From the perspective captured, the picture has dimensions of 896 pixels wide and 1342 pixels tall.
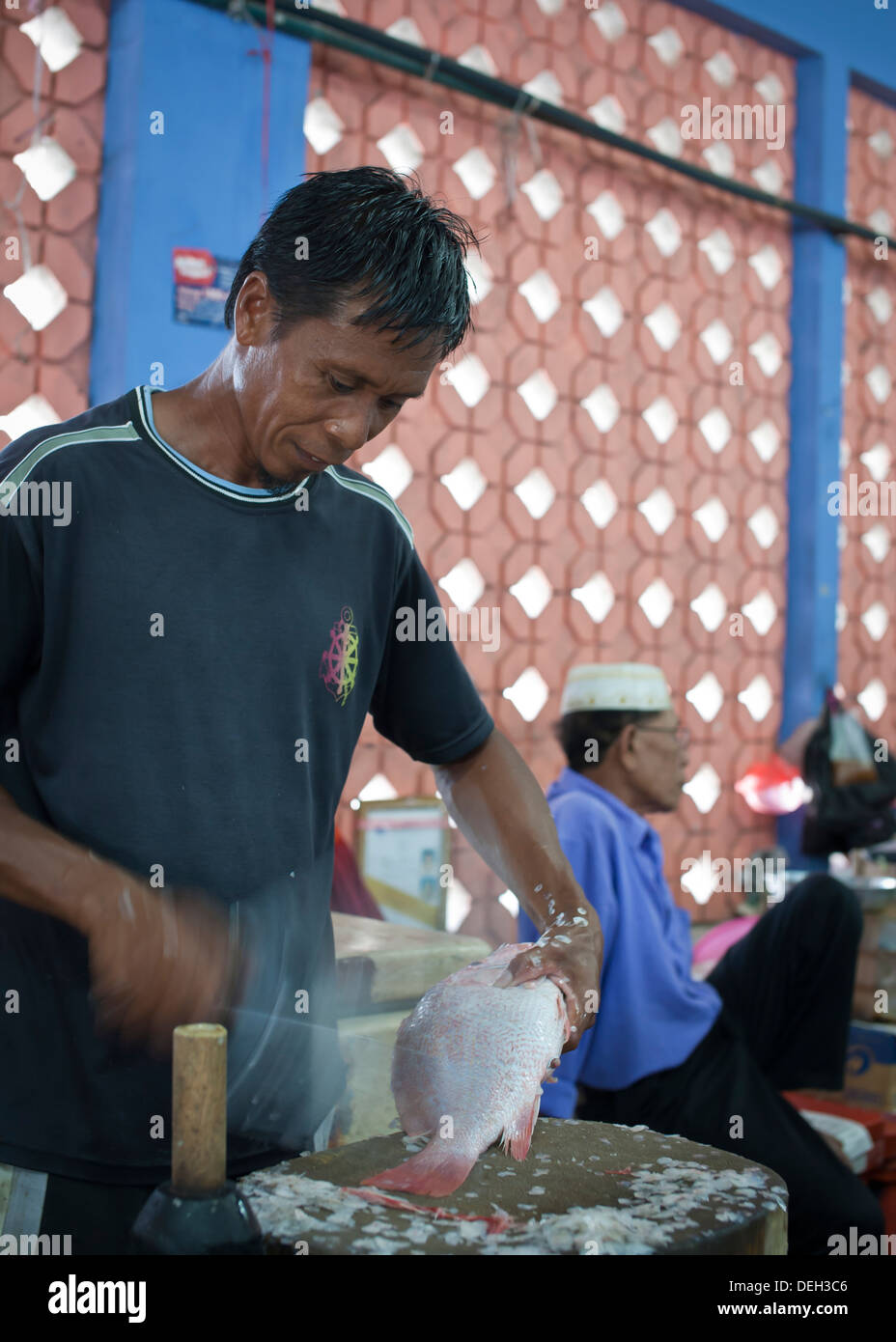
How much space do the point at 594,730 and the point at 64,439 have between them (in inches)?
77.7

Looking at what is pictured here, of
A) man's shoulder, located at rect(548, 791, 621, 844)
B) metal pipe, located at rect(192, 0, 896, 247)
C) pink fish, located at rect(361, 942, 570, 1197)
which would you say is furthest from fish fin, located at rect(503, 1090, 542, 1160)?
metal pipe, located at rect(192, 0, 896, 247)

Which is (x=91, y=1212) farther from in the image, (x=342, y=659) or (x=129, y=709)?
(x=342, y=659)

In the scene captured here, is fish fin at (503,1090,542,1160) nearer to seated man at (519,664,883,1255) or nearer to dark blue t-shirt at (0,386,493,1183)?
dark blue t-shirt at (0,386,493,1183)

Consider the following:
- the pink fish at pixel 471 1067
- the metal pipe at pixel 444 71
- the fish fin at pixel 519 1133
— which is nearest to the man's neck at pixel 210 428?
the pink fish at pixel 471 1067

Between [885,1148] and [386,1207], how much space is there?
2.57 metres

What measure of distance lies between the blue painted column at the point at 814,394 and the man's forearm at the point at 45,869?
3968mm

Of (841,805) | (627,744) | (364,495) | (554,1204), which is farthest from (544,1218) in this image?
(841,805)

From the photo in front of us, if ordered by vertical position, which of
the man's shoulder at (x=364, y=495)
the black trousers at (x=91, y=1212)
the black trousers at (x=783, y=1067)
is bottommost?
the black trousers at (x=783, y=1067)

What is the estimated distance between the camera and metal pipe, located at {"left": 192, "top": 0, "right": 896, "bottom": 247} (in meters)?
3.12

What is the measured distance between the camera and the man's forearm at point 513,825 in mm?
1620

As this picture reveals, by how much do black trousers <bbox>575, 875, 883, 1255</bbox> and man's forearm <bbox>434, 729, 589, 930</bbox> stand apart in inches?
45.1

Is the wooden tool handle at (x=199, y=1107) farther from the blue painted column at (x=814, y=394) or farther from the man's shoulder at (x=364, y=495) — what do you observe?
the blue painted column at (x=814, y=394)

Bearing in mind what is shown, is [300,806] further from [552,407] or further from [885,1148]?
[552,407]

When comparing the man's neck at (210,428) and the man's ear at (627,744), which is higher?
the man's neck at (210,428)
